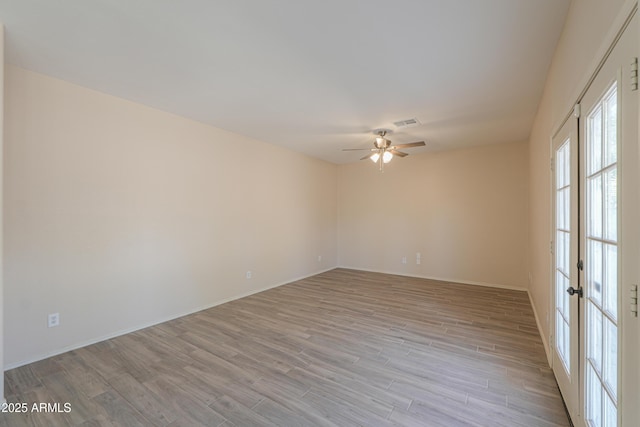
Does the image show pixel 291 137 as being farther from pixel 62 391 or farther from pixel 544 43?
pixel 62 391

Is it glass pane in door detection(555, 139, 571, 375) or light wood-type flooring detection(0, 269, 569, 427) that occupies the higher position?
glass pane in door detection(555, 139, 571, 375)

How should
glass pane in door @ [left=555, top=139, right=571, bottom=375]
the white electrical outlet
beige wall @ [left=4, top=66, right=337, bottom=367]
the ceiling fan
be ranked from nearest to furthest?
glass pane in door @ [left=555, top=139, right=571, bottom=375] → beige wall @ [left=4, top=66, right=337, bottom=367] → the white electrical outlet → the ceiling fan

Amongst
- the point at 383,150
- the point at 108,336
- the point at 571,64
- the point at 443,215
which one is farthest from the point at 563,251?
the point at 108,336

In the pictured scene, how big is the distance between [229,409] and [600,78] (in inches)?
112

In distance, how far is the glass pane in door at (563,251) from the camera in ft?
6.09

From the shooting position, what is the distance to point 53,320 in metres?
2.59

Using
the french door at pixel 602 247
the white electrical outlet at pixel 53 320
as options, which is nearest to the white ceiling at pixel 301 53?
the french door at pixel 602 247

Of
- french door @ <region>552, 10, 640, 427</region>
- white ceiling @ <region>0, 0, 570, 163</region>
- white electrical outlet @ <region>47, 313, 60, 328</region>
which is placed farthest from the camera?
white electrical outlet @ <region>47, 313, 60, 328</region>

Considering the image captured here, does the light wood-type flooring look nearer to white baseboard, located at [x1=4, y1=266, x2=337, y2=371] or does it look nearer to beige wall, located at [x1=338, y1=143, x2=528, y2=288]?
white baseboard, located at [x1=4, y1=266, x2=337, y2=371]

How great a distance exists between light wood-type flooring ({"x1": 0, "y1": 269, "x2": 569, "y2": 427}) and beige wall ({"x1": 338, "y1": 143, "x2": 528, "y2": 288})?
5.31ft

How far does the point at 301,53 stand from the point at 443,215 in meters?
4.47

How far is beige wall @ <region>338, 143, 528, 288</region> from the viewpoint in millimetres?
4859

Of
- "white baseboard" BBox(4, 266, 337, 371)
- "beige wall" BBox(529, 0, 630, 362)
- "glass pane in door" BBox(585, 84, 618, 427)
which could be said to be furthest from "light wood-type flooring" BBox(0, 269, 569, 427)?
"beige wall" BBox(529, 0, 630, 362)

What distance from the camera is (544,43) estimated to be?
203 centimetres
